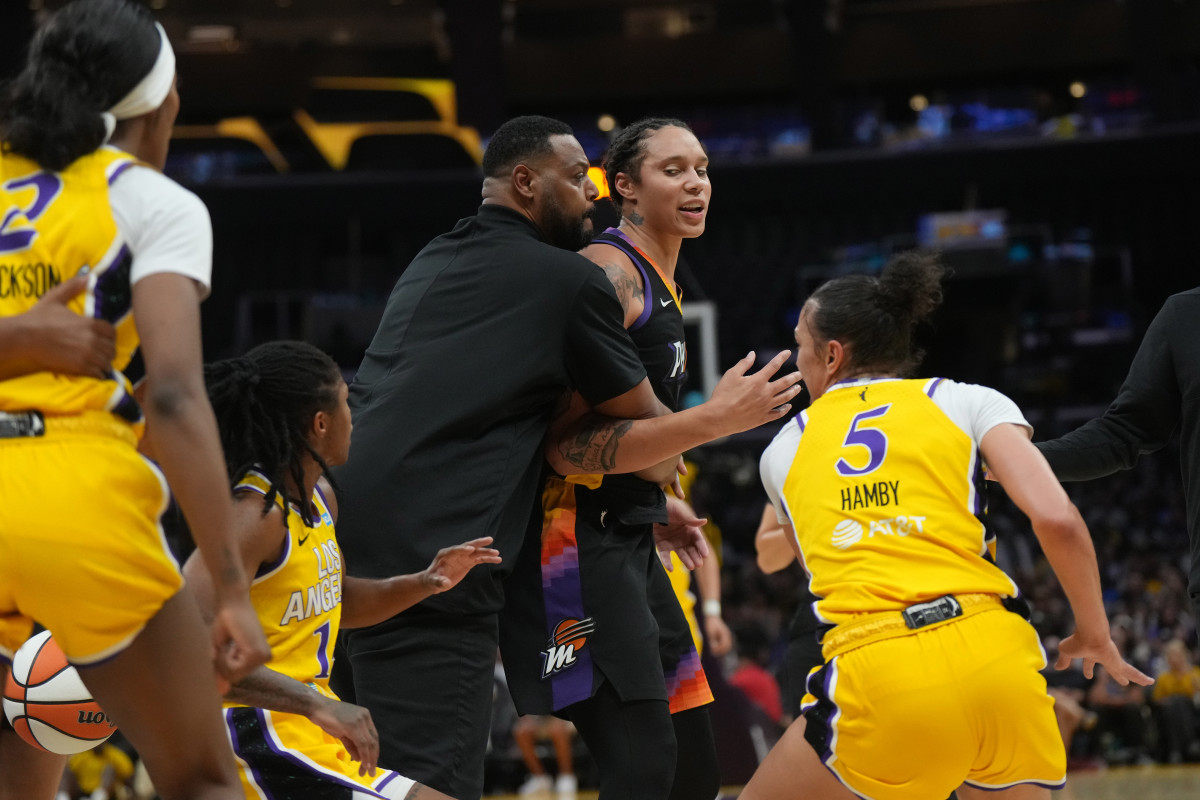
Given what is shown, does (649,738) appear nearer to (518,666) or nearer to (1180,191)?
(518,666)

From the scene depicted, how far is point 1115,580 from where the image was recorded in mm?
16531

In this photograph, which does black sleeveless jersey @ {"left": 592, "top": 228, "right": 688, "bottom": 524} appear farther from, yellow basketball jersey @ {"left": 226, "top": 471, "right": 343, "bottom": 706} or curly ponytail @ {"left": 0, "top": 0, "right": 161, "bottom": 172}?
curly ponytail @ {"left": 0, "top": 0, "right": 161, "bottom": 172}

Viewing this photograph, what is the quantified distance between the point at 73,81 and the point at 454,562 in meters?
1.25

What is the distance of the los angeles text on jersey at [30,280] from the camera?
2.09 metres

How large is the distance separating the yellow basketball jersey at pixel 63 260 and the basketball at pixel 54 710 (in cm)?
103

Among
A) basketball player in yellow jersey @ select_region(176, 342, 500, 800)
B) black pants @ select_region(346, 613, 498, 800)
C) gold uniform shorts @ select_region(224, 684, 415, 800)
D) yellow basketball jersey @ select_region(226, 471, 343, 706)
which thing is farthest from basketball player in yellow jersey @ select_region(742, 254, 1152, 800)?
yellow basketball jersey @ select_region(226, 471, 343, 706)

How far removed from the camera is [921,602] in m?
3.07

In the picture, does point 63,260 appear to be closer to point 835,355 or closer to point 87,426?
point 87,426

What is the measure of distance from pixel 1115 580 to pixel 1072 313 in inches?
153

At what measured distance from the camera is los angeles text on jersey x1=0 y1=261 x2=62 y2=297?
209 centimetres

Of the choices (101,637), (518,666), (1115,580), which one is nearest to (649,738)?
(518,666)

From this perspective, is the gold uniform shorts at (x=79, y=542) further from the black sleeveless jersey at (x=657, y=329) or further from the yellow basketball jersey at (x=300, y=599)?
the black sleeveless jersey at (x=657, y=329)

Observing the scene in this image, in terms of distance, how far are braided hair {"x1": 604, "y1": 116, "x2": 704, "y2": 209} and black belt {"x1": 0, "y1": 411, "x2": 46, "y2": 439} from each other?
2017 millimetres

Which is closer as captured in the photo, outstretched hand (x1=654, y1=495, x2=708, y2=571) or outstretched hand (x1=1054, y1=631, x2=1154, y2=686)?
outstretched hand (x1=1054, y1=631, x2=1154, y2=686)
